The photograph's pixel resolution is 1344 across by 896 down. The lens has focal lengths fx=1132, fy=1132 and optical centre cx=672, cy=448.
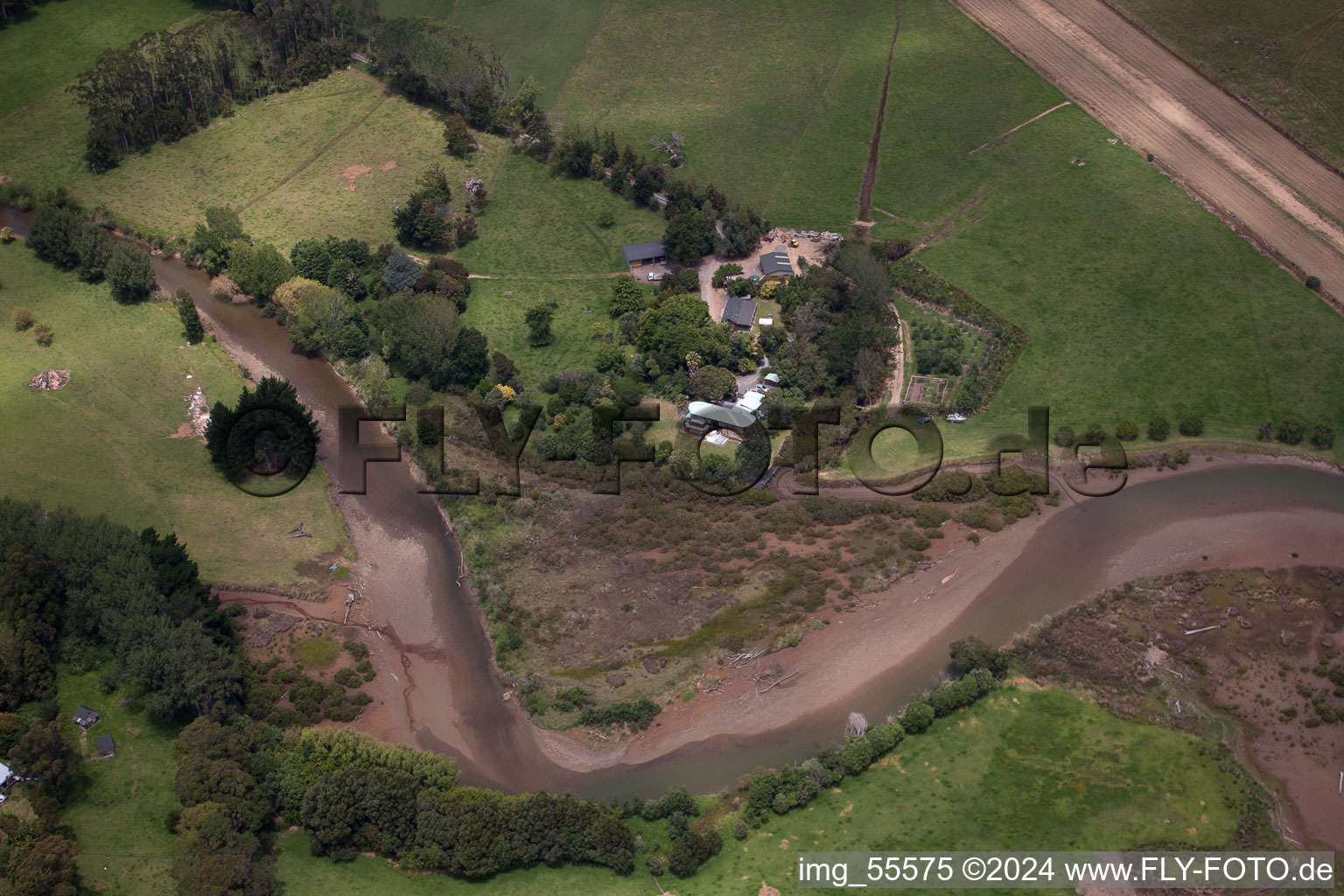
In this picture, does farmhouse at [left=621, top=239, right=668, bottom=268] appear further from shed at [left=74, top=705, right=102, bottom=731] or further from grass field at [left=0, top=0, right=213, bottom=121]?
grass field at [left=0, top=0, right=213, bottom=121]

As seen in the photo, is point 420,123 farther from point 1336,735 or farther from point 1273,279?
point 1336,735

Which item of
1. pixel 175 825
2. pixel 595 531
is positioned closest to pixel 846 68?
pixel 595 531

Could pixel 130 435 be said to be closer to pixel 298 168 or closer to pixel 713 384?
pixel 298 168

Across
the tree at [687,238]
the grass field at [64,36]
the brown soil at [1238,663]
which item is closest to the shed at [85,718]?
the brown soil at [1238,663]

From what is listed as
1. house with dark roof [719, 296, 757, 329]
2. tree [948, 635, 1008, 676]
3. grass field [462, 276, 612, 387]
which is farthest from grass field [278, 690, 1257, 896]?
grass field [462, 276, 612, 387]

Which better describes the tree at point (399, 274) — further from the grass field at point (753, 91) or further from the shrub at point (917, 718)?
the shrub at point (917, 718)

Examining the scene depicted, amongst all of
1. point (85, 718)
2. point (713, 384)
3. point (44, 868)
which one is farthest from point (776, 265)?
point (44, 868)
